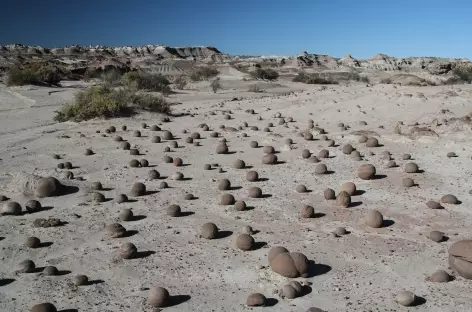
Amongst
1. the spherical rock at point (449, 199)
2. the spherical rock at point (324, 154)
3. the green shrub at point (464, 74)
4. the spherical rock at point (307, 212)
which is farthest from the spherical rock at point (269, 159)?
the green shrub at point (464, 74)

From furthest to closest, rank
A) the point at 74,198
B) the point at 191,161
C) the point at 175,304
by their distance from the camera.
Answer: the point at 191,161 → the point at 74,198 → the point at 175,304

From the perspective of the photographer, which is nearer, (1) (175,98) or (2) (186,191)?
(2) (186,191)

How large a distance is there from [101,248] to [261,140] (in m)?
6.27

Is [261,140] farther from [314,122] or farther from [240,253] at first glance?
[240,253]

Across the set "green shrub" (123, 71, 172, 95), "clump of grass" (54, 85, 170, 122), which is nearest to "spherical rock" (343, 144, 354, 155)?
"clump of grass" (54, 85, 170, 122)

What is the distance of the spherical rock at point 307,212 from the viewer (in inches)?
234

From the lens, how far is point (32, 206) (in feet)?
20.5

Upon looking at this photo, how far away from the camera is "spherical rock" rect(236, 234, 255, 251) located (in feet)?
16.6

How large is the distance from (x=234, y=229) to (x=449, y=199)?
306 centimetres

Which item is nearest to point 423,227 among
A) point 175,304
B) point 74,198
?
point 175,304

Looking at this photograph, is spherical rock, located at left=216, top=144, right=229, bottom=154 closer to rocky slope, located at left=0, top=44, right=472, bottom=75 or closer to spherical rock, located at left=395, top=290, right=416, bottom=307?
spherical rock, located at left=395, top=290, right=416, bottom=307

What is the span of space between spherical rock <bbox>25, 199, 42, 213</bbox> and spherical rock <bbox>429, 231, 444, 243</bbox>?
16.5 feet

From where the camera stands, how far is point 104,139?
36.0ft

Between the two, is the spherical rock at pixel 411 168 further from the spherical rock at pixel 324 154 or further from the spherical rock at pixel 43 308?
the spherical rock at pixel 43 308
